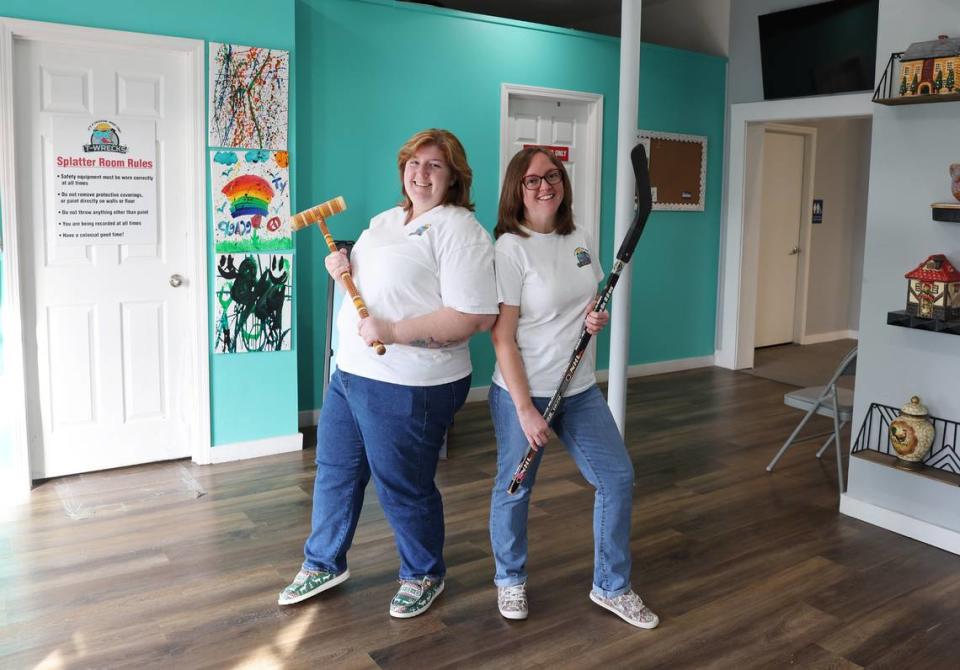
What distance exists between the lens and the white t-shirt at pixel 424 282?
97.9 inches

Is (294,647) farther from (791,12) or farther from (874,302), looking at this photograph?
(791,12)

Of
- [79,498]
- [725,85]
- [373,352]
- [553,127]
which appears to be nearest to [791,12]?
[725,85]

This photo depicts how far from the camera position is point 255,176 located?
443cm

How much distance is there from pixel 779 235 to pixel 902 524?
4.70 meters

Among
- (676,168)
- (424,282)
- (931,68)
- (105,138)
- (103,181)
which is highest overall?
(931,68)

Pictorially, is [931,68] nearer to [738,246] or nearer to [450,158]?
[450,158]

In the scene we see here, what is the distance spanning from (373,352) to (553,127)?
13.0 feet

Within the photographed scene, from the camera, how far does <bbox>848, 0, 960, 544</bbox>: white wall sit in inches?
132

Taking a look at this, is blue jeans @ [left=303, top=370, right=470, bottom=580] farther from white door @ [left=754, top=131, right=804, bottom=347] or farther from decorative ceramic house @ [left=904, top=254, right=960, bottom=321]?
white door @ [left=754, top=131, right=804, bottom=347]

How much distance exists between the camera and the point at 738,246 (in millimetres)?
6973

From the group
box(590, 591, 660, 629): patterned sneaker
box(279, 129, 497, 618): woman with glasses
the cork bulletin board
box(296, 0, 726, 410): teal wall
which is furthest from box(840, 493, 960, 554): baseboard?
the cork bulletin board

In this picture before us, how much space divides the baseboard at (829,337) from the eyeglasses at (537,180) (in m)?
6.34

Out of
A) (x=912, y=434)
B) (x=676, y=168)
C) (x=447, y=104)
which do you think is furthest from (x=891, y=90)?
(x=676, y=168)

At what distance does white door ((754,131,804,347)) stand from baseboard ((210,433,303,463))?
484 centimetres
